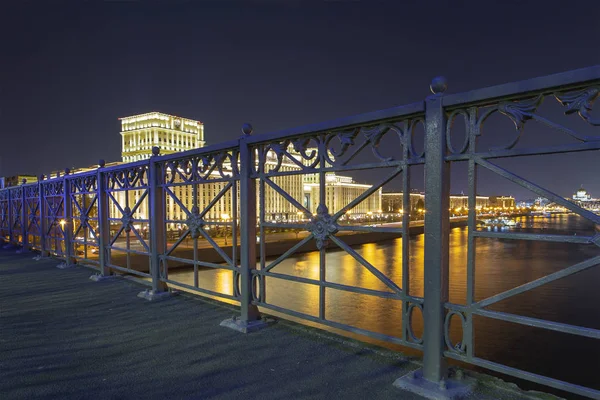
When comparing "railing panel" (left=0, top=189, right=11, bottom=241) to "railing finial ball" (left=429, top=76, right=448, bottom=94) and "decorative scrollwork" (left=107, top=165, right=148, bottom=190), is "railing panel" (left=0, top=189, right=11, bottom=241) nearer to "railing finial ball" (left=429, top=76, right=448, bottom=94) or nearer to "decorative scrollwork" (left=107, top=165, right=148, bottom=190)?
"decorative scrollwork" (left=107, top=165, right=148, bottom=190)

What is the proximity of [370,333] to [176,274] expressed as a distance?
29.1m

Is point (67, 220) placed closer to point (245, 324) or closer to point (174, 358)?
point (245, 324)

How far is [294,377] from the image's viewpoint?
10.2 ft

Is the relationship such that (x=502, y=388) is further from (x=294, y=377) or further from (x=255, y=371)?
(x=255, y=371)

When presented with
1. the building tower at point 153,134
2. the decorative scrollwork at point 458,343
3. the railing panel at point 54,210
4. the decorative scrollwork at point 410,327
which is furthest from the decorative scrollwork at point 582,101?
the building tower at point 153,134

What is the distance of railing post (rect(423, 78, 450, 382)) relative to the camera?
2967 mm

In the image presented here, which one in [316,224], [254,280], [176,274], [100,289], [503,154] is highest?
[503,154]

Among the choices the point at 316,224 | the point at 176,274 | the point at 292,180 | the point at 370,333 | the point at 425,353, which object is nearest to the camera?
the point at 425,353

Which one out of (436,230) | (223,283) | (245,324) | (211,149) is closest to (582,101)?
(436,230)

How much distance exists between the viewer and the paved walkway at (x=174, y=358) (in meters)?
2.91

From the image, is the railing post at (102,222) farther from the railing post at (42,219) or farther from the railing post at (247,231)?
the railing post at (42,219)

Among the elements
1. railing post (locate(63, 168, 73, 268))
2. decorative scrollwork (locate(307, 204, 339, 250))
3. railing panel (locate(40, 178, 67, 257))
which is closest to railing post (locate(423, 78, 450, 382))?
decorative scrollwork (locate(307, 204, 339, 250))

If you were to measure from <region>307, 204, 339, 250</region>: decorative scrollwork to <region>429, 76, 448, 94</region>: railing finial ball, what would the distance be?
1.49 metres

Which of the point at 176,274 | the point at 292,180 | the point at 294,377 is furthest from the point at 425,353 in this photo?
the point at 292,180
